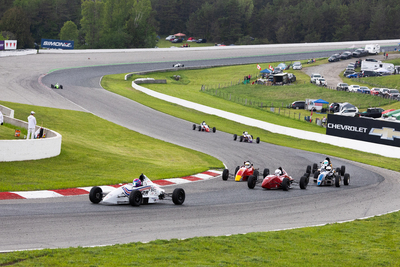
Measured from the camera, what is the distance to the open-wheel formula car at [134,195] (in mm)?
15055

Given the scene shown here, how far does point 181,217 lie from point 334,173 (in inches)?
437

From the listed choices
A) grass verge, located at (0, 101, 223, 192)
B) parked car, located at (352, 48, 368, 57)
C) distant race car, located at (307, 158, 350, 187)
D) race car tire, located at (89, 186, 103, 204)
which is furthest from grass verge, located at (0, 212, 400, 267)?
parked car, located at (352, 48, 368, 57)

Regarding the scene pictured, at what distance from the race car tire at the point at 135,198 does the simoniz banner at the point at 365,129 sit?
84.6 feet

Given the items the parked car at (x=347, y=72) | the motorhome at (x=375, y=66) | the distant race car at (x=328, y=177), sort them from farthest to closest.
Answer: the motorhome at (x=375, y=66)
the parked car at (x=347, y=72)
the distant race car at (x=328, y=177)

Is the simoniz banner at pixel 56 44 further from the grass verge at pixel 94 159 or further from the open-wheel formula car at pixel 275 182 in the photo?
the open-wheel formula car at pixel 275 182

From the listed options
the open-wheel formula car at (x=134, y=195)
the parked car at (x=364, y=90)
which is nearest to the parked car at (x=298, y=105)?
the parked car at (x=364, y=90)

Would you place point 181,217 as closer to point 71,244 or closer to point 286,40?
point 71,244

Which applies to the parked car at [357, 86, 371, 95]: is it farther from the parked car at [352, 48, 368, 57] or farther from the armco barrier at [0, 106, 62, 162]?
the armco barrier at [0, 106, 62, 162]

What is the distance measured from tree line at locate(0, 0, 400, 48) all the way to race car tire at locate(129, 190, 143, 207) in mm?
109219

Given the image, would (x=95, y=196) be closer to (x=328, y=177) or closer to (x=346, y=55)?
(x=328, y=177)

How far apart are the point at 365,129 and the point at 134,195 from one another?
26807mm

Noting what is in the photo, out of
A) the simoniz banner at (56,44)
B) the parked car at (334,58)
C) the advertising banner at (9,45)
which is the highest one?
the parked car at (334,58)

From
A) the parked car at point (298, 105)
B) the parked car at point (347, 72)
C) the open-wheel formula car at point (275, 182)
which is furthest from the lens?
the parked car at point (347, 72)

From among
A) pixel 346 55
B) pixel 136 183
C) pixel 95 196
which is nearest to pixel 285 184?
pixel 136 183
